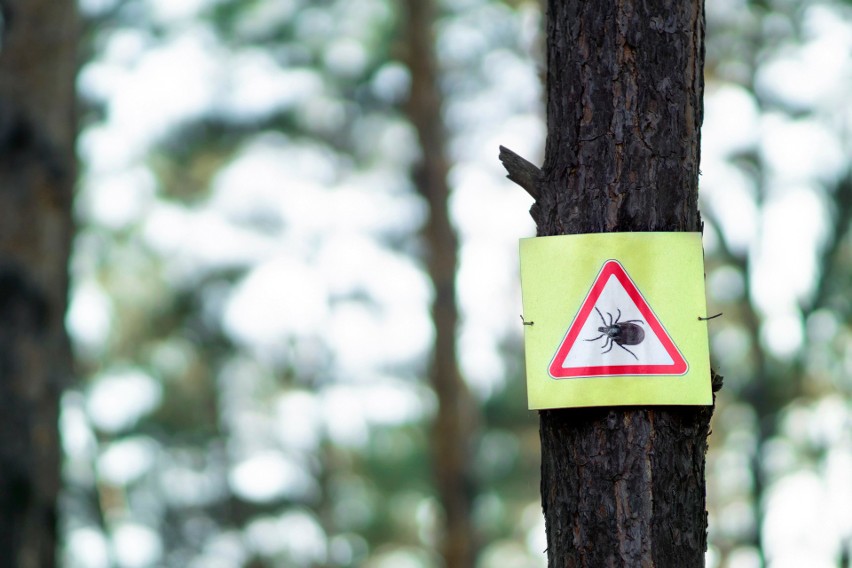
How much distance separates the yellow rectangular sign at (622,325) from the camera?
5.12 ft

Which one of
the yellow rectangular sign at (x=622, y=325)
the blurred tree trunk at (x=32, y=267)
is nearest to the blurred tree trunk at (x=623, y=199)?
the yellow rectangular sign at (x=622, y=325)

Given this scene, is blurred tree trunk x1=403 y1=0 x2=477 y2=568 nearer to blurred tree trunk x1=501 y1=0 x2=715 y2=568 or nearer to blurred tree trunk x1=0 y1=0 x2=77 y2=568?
blurred tree trunk x1=0 y1=0 x2=77 y2=568

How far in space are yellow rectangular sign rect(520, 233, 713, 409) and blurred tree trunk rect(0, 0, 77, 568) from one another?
2.55 metres

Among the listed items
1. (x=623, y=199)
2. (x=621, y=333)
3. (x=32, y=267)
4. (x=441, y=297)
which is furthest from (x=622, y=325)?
(x=441, y=297)

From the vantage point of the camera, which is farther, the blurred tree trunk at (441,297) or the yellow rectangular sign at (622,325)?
the blurred tree trunk at (441,297)

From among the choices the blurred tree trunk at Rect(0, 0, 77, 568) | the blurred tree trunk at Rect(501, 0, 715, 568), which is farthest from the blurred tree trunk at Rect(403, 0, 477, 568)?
the blurred tree trunk at Rect(501, 0, 715, 568)

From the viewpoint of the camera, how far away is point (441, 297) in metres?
8.65

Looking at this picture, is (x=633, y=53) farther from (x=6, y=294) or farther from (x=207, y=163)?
(x=207, y=163)

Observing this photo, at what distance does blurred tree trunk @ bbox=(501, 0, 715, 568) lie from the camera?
5.03ft

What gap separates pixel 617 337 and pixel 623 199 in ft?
0.71

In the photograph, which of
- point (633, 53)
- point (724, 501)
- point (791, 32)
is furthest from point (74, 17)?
point (724, 501)

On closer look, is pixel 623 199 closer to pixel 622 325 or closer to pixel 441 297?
pixel 622 325

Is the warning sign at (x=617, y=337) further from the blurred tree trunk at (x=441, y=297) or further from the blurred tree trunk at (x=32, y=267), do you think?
the blurred tree trunk at (x=441, y=297)

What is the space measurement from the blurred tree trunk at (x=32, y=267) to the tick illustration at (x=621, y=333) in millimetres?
2645
